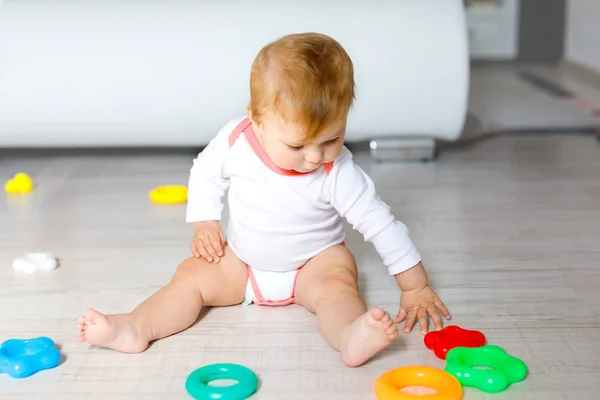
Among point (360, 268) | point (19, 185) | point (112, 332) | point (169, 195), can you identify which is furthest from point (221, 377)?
point (19, 185)

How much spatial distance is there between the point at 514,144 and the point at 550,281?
90 cm

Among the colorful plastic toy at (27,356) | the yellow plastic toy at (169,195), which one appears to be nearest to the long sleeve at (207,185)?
the colorful plastic toy at (27,356)

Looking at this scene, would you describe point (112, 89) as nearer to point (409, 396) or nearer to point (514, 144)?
point (514, 144)

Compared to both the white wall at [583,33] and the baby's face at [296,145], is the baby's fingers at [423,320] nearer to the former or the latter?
the baby's face at [296,145]

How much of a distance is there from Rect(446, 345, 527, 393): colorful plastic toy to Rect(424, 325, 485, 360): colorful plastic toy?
2cm

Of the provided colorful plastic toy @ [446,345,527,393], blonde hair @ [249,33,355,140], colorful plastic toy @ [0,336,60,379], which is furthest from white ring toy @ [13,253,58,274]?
colorful plastic toy @ [446,345,527,393]

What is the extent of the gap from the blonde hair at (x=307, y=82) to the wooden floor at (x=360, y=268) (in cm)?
26

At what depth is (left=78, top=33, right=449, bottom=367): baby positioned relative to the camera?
2.63 feet

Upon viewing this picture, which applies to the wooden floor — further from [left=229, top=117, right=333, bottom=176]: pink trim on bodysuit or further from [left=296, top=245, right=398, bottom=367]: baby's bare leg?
[left=229, top=117, right=333, bottom=176]: pink trim on bodysuit

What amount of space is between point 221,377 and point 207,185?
0.27 metres

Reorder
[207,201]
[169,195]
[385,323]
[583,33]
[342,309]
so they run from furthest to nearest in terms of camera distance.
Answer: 1. [583,33]
2. [169,195]
3. [207,201]
4. [342,309]
5. [385,323]

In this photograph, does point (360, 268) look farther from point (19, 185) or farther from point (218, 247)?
point (19, 185)

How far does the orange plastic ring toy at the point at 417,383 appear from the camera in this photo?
752mm

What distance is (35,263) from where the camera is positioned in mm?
1127
